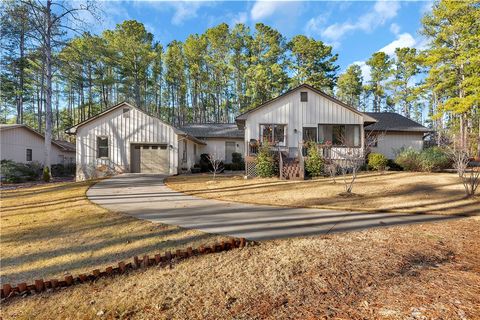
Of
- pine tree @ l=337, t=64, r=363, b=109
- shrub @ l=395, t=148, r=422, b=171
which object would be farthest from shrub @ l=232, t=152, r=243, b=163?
pine tree @ l=337, t=64, r=363, b=109

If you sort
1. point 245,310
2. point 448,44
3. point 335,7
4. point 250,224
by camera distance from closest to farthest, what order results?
point 245,310, point 250,224, point 335,7, point 448,44

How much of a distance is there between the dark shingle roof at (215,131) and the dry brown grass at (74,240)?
17.3 meters

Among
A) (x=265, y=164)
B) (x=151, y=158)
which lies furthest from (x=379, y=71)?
(x=151, y=158)

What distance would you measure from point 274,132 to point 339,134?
4500 mm

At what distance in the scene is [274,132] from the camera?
56.5 feet

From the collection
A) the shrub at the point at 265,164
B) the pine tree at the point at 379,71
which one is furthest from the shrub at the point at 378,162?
the pine tree at the point at 379,71

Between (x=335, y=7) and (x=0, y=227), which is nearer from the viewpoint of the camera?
(x=0, y=227)

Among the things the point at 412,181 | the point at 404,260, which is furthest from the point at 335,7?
the point at 404,260

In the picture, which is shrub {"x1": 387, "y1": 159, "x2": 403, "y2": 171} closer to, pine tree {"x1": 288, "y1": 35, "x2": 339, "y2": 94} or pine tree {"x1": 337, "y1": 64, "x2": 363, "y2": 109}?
pine tree {"x1": 288, "y1": 35, "x2": 339, "y2": 94}

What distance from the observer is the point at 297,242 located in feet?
15.0

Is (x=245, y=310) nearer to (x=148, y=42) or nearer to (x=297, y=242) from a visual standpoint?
(x=297, y=242)

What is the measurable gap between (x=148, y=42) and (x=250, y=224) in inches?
1439

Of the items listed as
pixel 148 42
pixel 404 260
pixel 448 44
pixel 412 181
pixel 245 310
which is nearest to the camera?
pixel 245 310

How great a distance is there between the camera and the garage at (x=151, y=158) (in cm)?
1833
